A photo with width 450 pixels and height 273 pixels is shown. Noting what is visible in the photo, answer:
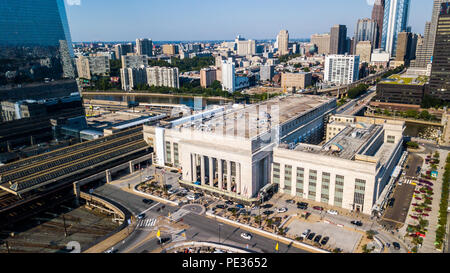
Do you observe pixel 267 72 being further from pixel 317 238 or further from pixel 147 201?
pixel 317 238

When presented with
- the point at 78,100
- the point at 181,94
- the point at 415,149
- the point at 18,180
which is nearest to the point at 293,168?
the point at 415,149

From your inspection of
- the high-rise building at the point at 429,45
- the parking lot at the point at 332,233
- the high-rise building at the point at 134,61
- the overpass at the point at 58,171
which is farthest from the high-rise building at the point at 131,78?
the high-rise building at the point at 429,45

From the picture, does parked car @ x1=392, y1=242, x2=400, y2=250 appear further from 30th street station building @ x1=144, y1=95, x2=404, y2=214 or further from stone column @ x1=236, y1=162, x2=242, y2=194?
stone column @ x1=236, y1=162, x2=242, y2=194

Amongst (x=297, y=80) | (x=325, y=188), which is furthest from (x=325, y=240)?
(x=297, y=80)

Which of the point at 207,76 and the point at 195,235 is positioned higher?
the point at 207,76

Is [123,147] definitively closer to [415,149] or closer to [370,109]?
[415,149]

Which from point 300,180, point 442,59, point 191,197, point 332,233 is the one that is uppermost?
point 442,59
